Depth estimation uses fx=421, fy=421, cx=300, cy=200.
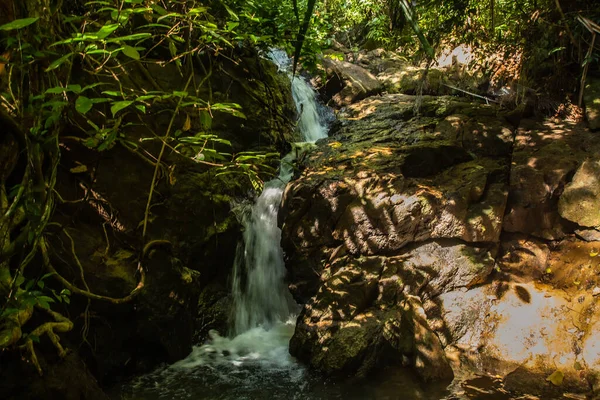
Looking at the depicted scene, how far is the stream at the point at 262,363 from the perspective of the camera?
12.8 ft

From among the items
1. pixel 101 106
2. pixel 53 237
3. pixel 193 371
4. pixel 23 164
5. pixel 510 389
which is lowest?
pixel 510 389

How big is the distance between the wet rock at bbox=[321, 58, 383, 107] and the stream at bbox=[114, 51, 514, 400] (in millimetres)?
3072

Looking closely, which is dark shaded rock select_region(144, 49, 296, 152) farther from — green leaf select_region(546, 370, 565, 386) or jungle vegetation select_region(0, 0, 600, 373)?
green leaf select_region(546, 370, 565, 386)

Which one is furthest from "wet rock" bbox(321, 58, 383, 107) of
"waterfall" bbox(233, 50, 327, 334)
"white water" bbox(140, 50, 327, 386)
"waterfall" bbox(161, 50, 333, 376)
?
Answer: "waterfall" bbox(233, 50, 327, 334)

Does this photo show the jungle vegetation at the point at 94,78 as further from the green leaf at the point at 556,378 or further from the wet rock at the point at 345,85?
the green leaf at the point at 556,378

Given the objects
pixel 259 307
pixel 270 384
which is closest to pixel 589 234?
pixel 270 384

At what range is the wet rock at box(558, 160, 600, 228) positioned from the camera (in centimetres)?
466

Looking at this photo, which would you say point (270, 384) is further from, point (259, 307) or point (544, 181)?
point (544, 181)

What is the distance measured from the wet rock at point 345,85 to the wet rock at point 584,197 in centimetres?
518

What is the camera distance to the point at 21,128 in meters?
2.70

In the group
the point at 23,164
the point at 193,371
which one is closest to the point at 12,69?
the point at 23,164

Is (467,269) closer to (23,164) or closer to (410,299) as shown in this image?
(410,299)

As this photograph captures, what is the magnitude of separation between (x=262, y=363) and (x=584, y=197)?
4.02m

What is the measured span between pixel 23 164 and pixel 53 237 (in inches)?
33.3
